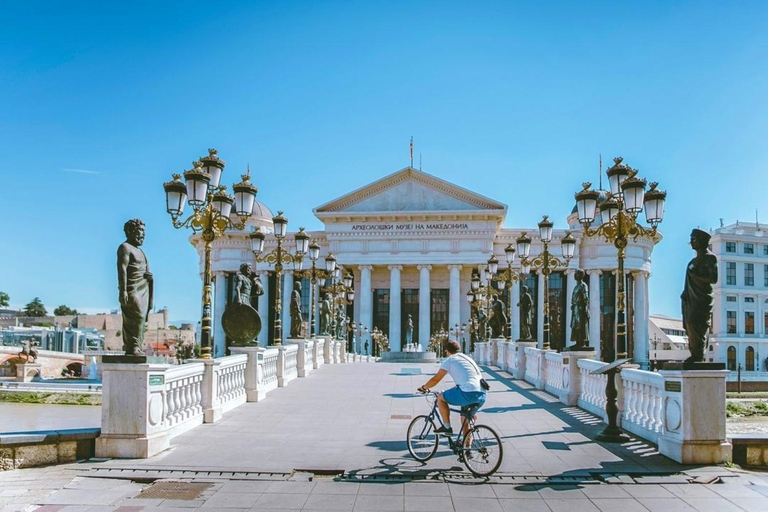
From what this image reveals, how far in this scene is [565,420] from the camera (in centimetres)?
1350

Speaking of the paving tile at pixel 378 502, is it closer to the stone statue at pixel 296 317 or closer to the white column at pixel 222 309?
the stone statue at pixel 296 317

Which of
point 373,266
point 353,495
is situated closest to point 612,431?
point 353,495

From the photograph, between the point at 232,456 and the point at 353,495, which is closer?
the point at 353,495

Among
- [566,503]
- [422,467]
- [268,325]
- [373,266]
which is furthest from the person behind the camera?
[268,325]

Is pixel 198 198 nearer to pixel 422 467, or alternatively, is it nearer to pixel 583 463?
pixel 422 467

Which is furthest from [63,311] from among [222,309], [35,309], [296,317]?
[296,317]

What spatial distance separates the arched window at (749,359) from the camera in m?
75.4

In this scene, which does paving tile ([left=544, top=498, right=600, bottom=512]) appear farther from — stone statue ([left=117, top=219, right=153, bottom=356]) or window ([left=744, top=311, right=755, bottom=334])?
window ([left=744, top=311, right=755, bottom=334])

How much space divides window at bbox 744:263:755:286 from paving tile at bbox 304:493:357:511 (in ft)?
271

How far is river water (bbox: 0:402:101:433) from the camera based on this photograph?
3244 cm

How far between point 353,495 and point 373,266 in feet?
196

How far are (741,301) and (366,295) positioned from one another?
1766 inches

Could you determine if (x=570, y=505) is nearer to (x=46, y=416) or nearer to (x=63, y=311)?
(x=46, y=416)

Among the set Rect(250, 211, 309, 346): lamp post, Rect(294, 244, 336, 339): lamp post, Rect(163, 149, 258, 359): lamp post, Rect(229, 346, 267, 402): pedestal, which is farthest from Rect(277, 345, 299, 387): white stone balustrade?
Rect(163, 149, 258, 359): lamp post
